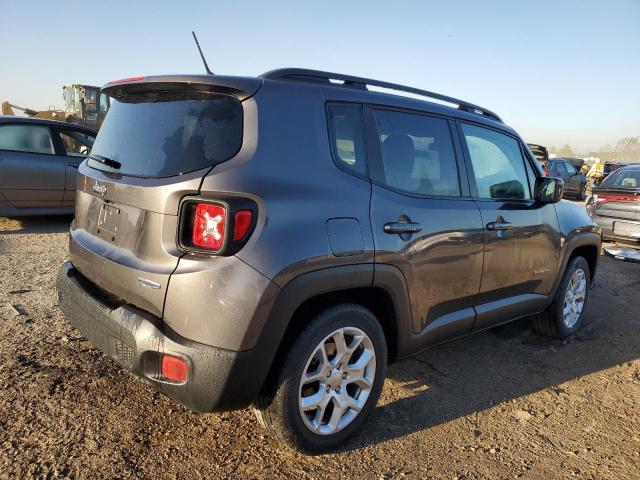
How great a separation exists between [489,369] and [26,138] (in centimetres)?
683

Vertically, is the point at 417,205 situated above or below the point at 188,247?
above

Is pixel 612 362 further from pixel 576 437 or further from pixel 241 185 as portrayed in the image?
pixel 241 185

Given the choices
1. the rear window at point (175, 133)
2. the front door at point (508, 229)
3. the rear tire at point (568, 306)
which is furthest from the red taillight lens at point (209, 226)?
the rear tire at point (568, 306)

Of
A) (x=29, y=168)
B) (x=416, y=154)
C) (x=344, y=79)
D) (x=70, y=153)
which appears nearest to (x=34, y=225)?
(x=29, y=168)

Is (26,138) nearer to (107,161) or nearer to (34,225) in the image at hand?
(34,225)

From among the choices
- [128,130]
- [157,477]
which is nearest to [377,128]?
[128,130]

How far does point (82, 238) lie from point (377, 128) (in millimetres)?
1757

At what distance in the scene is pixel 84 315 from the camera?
97.0 inches

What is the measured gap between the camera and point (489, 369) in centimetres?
368

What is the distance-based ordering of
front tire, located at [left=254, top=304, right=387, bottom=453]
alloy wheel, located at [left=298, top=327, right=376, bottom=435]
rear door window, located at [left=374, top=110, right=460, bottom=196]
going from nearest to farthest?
1. front tire, located at [left=254, top=304, right=387, bottom=453]
2. alloy wheel, located at [left=298, top=327, right=376, bottom=435]
3. rear door window, located at [left=374, top=110, right=460, bottom=196]

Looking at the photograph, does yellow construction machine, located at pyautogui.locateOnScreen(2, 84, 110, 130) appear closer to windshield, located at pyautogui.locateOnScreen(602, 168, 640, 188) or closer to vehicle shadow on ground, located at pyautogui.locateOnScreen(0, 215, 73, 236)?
vehicle shadow on ground, located at pyautogui.locateOnScreen(0, 215, 73, 236)

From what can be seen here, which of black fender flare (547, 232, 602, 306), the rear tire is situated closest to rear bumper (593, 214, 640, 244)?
the rear tire

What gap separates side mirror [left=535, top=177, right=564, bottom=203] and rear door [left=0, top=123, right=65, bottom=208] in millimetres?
6417

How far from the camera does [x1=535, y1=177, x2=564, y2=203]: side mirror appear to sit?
151 inches
